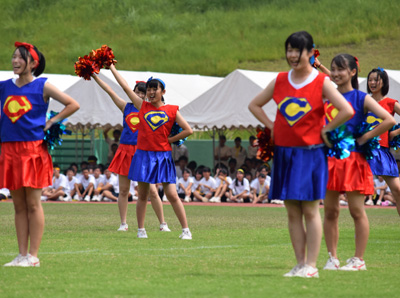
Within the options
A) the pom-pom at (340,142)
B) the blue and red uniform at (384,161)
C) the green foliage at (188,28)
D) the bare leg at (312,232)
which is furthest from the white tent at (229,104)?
the green foliage at (188,28)

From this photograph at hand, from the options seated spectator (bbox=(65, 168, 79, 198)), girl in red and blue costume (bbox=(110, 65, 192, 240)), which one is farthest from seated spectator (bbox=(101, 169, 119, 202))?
girl in red and blue costume (bbox=(110, 65, 192, 240))

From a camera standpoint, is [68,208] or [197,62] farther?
[197,62]

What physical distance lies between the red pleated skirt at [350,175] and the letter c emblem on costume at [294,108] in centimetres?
90

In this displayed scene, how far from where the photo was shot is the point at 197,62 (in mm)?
54906

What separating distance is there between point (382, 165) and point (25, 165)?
4635 millimetres

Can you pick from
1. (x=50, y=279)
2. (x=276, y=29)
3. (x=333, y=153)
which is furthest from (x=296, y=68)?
(x=276, y=29)

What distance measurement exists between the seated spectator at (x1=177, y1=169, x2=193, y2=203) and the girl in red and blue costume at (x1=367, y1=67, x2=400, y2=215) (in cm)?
1326

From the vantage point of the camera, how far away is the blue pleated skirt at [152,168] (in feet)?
35.6

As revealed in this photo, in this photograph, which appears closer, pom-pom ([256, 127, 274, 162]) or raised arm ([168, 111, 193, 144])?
pom-pom ([256, 127, 274, 162])

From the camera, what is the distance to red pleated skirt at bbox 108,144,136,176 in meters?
12.2

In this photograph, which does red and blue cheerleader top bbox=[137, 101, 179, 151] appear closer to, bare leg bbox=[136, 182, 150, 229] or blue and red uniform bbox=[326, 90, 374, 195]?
bare leg bbox=[136, 182, 150, 229]

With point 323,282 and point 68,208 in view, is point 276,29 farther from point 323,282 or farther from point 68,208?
point 323,282

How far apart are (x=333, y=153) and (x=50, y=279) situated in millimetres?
2544

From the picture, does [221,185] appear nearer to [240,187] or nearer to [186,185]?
[240,187]
